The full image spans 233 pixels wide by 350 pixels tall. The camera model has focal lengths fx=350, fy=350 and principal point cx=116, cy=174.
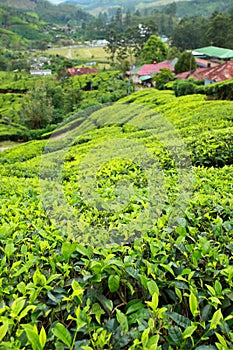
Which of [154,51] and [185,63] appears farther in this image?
[154,51]

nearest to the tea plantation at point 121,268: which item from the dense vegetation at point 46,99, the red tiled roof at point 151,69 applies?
the dense vegetation at point 46,99

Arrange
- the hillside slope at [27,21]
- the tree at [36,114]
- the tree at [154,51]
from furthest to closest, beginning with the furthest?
the hillside slope at [27,21] → the tree at [154,51] → the tree at [36,114]

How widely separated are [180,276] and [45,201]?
1417 mm

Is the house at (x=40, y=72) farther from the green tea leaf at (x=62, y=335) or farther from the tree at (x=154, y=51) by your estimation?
the green tea leaf at (x=62, y=335)

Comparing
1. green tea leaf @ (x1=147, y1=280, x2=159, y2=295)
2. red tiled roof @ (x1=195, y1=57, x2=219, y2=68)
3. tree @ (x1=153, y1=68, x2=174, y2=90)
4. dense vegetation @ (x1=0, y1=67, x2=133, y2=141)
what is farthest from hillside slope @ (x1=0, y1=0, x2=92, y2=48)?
green tea leaf @ (x1=147, y1=280, x2=159, y2=295)

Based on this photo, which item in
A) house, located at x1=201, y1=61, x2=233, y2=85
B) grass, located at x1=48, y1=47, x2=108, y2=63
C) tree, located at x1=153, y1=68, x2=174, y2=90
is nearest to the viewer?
house, located at x1=201, y1=61, x2=233, y2=85

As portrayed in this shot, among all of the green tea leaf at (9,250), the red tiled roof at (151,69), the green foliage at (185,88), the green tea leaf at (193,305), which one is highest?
the green tea leaf at (9,250)

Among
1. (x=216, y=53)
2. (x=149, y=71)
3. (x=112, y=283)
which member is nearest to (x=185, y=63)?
(x=149, y=71)

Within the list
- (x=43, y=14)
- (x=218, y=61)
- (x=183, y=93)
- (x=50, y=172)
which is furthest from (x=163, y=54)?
(x=43, y=14)

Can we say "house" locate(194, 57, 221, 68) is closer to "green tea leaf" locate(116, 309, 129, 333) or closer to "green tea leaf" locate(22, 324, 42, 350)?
"green tea leaf" locate(116, 309, 129, 333)

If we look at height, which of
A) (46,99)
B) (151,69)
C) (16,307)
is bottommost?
(46,99)

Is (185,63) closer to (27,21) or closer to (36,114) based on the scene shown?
(36,114)

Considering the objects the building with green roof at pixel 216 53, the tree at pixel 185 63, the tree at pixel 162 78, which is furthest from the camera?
the building with green roof at pixel 216 53

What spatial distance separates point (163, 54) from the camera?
130ft
